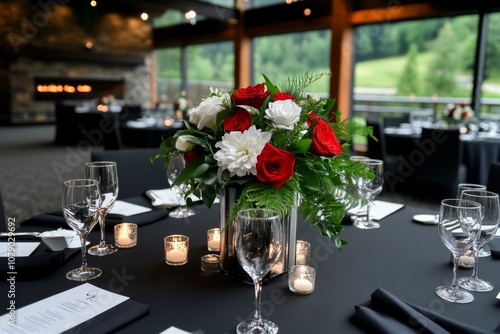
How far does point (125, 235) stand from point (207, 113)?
1.64ft

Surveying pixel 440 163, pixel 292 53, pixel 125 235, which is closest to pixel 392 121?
pixel 440 163

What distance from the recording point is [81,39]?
39.8ft

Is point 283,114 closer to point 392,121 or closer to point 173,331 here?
point 173,331

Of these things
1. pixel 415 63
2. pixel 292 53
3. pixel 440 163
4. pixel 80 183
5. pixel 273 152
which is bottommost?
pixel 440 163

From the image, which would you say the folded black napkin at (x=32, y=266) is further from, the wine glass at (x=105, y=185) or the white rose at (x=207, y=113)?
the white rose at (x=207, y=113)

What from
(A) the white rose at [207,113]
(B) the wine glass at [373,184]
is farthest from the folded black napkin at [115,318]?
(B) the wine glass at [373,184]

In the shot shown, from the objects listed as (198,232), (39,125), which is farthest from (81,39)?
(198,232)

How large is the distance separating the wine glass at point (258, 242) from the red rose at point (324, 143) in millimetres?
226

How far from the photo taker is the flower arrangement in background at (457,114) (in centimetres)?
477

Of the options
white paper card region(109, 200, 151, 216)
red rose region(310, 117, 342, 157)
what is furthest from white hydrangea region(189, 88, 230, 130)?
white paper card region(109, 200, 151, 216)

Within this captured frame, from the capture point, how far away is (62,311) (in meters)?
0.88

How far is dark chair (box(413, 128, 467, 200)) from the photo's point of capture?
4.01 m

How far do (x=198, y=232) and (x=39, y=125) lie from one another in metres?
11.7

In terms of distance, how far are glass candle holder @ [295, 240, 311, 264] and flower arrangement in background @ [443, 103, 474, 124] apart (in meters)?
4.32
